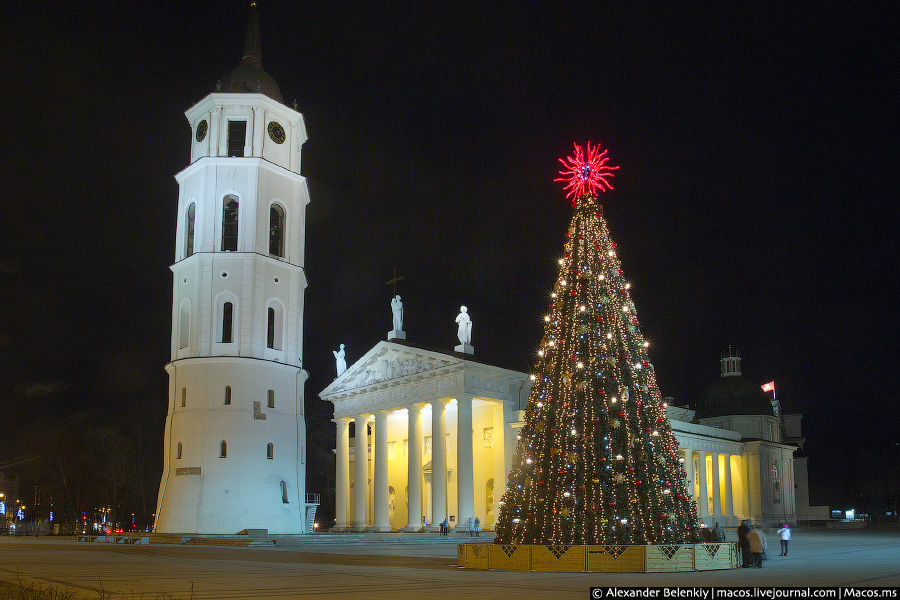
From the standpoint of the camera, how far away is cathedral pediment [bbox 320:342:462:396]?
50875mm

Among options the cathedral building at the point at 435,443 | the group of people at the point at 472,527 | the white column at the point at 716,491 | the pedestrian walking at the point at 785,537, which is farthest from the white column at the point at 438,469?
the white column at the point at 716,491

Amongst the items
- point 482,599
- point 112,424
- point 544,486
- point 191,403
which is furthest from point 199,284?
point 482,599

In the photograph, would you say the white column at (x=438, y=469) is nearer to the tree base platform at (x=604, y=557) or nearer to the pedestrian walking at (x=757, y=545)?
the tree base platform at (x=604, y=557)

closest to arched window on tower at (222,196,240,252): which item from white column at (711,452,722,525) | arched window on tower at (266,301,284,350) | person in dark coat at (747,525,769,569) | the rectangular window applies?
the rectangular window

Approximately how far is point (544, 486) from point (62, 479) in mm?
54180

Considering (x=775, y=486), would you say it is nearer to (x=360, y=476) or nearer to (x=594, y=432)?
(x=360, y=476)

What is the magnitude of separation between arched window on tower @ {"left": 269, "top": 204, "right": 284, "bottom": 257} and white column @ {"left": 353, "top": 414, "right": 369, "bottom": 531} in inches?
577

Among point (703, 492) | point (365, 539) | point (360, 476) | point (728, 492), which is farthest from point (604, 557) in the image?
point (728, 492)

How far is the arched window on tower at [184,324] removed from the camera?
44375 millimetres

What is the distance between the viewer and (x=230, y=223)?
151 ft

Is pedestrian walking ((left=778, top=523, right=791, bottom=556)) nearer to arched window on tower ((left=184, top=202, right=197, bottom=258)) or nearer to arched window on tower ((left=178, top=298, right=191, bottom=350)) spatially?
arched window on tower ((left=178, top=298, right=191, bottom=350))

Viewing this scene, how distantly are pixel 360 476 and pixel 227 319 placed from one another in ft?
53.9

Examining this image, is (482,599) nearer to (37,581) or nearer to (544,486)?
(544,486)

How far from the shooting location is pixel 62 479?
6309cm
